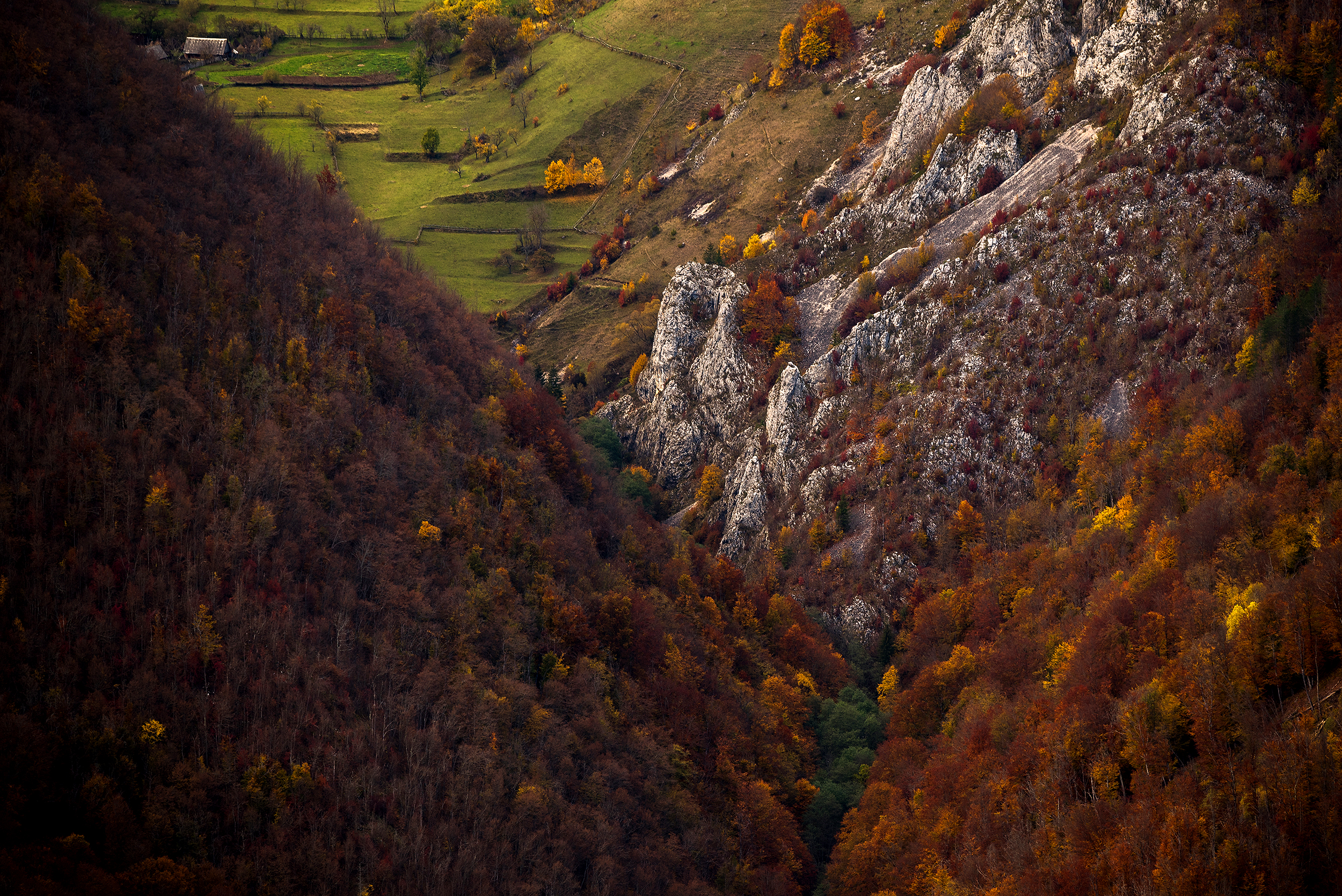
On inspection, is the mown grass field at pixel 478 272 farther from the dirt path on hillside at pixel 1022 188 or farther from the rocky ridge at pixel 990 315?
the dirt path on hillside at pixel 1022 188

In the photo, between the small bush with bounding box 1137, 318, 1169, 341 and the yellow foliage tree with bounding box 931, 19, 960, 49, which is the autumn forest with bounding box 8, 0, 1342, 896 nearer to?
the small bush with bounding box 1137, 318, 1169, 341

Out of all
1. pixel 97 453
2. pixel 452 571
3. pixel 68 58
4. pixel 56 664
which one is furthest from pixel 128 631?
pixel 68 58

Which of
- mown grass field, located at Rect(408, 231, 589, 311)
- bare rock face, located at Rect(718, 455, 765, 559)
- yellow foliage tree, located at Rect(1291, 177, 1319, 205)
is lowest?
bare rock face, located at Rect(718, 455, 765, 559)

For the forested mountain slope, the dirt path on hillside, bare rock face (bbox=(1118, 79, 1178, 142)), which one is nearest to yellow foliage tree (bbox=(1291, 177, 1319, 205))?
bare rock face (bbox=(1118, 79, 1178, 142))

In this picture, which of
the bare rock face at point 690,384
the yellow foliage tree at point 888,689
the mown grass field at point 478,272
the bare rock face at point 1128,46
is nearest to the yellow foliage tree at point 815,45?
the bare rock face at point 690,384

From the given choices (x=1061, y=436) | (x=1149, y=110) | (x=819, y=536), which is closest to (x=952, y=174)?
(x=1149, y=110)

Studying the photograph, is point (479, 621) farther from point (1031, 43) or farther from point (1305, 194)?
point (1031, 43)

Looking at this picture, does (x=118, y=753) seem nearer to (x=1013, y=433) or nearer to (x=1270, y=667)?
(x=1270, y=667)
